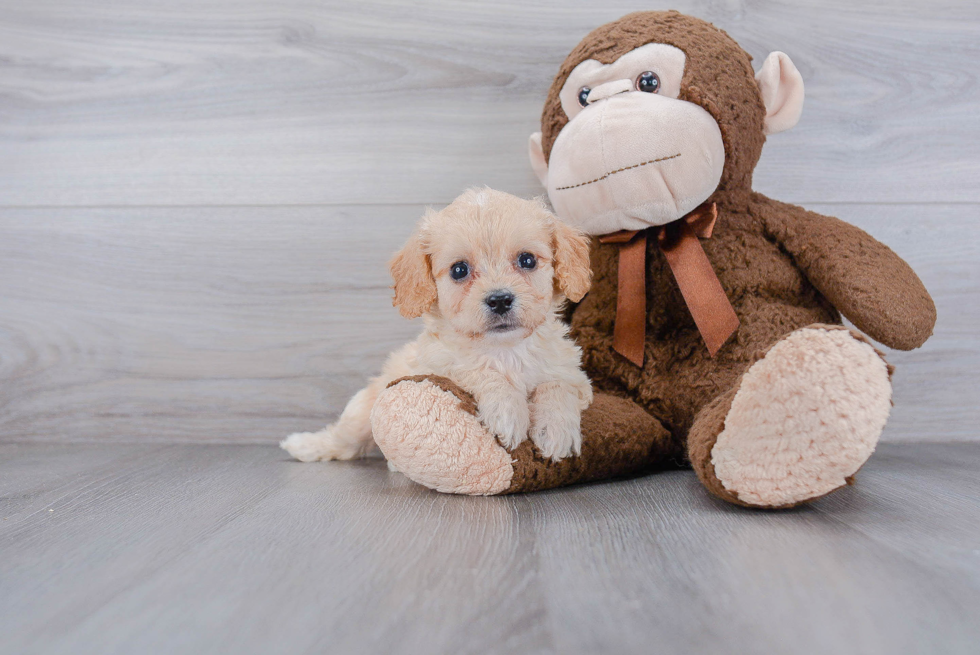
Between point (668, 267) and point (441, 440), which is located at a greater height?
point (668, 267)

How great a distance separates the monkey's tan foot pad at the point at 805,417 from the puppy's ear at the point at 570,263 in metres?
0.29

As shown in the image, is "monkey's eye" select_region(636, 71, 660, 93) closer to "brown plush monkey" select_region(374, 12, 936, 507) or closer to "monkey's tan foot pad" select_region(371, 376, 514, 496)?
"brown plush monkey" select_region(374, 12, 936, 507)

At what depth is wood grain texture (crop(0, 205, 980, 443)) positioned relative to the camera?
153 centimetres

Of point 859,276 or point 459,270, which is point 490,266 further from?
point 859,276

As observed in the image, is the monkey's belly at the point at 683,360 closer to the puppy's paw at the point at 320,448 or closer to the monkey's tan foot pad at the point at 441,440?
the monkey's tan foot pad at the point at 441,440

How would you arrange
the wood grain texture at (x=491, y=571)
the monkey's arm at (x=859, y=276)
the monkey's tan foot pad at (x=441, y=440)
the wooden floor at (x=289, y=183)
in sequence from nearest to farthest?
the wood grain texture at (x=491, y=571) < the monkey's tan foot pad at (x=441, y=440) < the monkey's arm at (x=859, y=276) < the wooden floor at (x=289, y=183)

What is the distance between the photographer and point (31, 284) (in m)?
1.54

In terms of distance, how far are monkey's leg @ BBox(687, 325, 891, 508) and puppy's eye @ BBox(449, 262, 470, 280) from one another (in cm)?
41

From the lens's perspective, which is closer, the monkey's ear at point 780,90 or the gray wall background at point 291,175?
the monkey's ear at point 780,90

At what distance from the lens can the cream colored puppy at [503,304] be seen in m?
0.94

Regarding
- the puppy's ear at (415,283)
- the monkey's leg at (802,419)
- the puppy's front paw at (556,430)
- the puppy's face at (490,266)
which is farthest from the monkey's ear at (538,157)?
the monkey's leg at (802,419)

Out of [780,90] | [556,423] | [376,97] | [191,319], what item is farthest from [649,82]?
[191,319]

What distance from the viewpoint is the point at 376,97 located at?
1.51 metres

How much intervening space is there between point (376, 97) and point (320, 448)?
0.80 m
